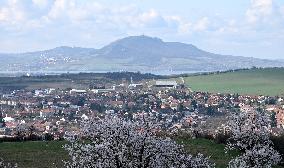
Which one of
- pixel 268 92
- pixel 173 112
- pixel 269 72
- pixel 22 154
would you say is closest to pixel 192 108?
pixel 173 112

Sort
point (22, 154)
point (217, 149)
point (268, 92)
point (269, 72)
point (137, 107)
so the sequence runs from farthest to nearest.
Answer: point (269, 72), point (268, 92), point (137, 107), point (217, 149), point (22, 154)

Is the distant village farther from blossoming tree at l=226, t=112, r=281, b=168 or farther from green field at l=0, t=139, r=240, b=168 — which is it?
blossoming tree at l=226, t=112, r=281, b=168

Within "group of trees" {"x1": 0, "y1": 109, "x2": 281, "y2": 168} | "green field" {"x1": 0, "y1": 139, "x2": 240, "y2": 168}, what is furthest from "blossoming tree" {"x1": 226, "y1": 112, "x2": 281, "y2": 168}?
"group of trees" {"x1": 0, "y1": 109, "x2": 281, "y2": 168}

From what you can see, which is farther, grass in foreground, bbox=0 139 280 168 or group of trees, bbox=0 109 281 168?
grass in foreground, bbox=0 139 280 168

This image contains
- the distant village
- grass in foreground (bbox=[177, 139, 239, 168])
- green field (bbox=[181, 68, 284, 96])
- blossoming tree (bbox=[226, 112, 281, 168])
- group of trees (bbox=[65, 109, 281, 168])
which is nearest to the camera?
group of trees (bbox=[65, 109, 281, 168])

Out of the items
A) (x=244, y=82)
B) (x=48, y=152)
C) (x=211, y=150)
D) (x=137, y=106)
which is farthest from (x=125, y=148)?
(x=244, y=82)

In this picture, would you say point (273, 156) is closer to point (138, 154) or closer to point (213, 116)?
point (138, 154)
